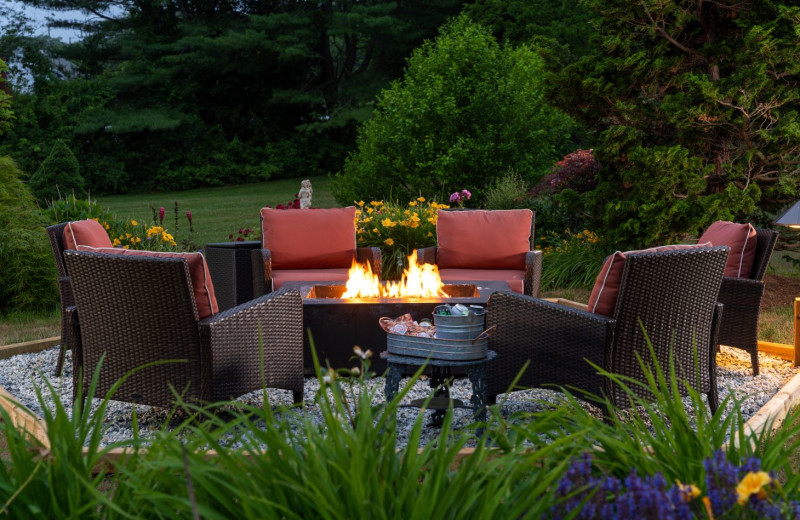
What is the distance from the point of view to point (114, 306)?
358cm

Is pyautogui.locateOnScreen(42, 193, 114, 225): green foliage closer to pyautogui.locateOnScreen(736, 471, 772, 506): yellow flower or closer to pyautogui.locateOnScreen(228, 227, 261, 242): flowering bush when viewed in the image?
pyautogui.locateOnScreen(228, 227, 261, 242): flowering bush

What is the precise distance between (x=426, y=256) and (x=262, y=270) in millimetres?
1309

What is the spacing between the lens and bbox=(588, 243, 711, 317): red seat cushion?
346 cm

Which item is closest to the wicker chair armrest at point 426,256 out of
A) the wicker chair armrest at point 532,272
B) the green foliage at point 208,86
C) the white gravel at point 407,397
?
the wicker chair armrest at point 532,272

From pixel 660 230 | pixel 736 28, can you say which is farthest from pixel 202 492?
pixel 736 28

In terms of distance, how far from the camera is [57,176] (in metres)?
16.3

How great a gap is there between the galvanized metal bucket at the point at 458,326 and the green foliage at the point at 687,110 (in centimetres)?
485

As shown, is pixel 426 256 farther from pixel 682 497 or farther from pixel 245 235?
pixel 682 497

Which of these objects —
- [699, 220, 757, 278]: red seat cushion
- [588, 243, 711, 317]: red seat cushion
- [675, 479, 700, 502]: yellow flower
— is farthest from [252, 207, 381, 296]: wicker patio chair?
[675, 479, 700, 502]: yellow flower

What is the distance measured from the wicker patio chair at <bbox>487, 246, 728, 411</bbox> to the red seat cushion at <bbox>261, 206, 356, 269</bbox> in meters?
2.85

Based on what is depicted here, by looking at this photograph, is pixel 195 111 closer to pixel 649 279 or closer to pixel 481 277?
pixel 481 277

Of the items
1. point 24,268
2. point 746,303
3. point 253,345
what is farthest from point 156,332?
point 24,268

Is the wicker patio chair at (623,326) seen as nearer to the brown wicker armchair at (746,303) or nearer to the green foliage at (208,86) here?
the brown wicker armchair at (746,303)

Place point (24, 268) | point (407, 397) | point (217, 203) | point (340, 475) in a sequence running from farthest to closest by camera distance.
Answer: point (217, 203)
point (24, 268)
point (407, 397)
point (340, 475)
